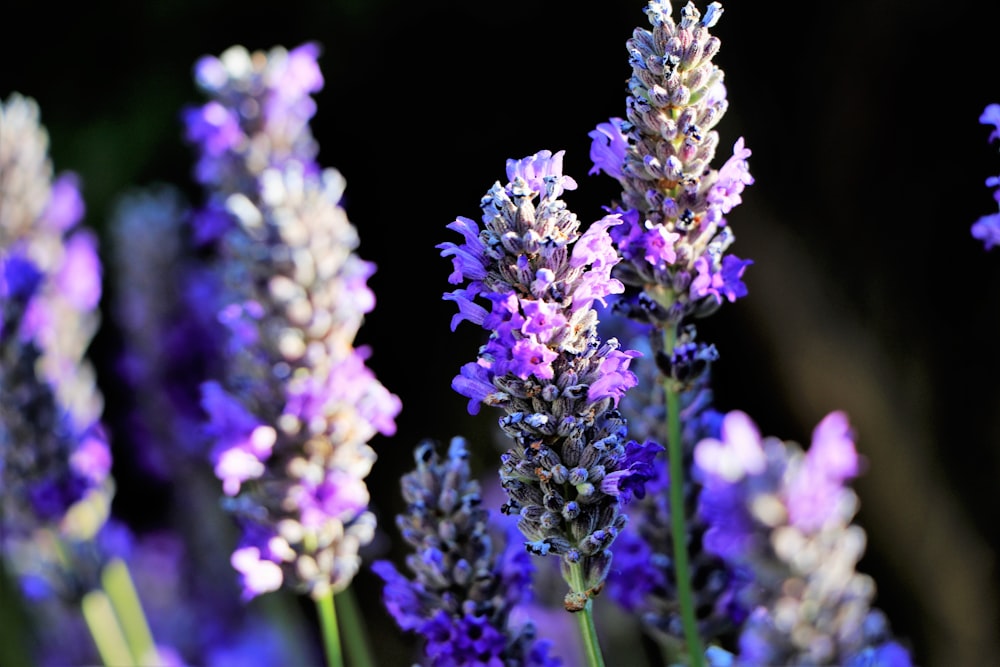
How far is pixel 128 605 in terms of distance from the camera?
2520 mm

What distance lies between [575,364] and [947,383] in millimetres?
2666

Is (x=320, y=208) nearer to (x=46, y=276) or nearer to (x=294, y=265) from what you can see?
(x=294, y=265)

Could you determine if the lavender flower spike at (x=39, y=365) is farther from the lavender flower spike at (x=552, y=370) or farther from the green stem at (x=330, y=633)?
the lavender flower spike at (x=552, y=370)

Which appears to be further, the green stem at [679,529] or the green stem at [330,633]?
the green stem at [330,633]

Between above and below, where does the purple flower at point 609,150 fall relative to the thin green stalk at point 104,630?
above

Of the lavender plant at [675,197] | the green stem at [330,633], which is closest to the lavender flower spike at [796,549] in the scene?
the lavender plant at [675,197]

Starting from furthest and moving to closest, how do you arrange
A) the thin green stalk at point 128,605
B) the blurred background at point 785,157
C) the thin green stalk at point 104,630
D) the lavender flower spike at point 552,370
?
the blurred background at point 785,157 < the thin green stalk at point 128,605 < the thin green stalk at point 104,630 < the lavender flower spike at point 552,370

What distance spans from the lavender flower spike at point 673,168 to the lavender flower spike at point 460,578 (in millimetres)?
384

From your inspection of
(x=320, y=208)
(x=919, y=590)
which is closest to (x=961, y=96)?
(x=919, y=590)

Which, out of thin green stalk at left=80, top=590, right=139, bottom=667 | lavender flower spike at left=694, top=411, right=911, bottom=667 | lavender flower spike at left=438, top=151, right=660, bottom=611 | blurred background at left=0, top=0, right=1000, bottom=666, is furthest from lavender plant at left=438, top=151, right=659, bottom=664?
blurred background at left=0, top=0, right=1000, bottom=666

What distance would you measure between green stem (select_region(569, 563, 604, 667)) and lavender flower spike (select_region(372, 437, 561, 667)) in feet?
0.58

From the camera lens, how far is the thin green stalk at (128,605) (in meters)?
2.42

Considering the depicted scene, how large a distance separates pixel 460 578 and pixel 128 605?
1.23 m

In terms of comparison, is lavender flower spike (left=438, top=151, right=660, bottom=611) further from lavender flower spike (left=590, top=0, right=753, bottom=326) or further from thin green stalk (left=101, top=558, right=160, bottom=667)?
thin green stalk (left=101, top=558, right=160, bottom=667)
